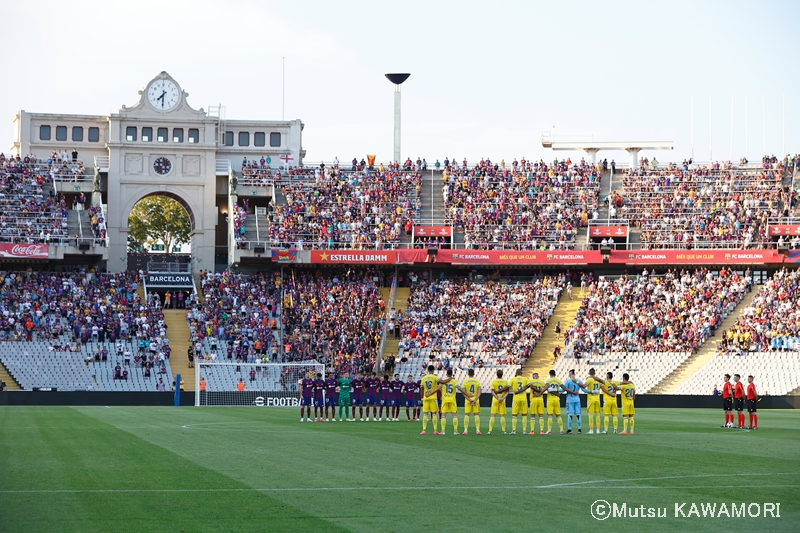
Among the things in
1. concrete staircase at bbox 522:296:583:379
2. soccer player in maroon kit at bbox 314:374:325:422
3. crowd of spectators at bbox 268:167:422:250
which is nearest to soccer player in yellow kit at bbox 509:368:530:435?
soccer player in maroon kit at bbox 314:374:325:422

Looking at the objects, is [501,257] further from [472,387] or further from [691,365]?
[472,387]

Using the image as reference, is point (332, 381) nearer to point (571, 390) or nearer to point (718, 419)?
point (571, 390)

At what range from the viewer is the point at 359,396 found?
38594 millimetres

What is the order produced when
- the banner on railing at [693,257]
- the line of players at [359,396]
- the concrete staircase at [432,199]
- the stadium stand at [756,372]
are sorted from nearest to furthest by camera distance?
1. the line of players at [359,396]
2. the stadium stand at [756,372]
3. the banner on railing at [693,257]
4. the concrete staircase at [432,199]

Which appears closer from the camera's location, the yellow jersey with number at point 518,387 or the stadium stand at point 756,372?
the yellow jersey with number at point 518,387

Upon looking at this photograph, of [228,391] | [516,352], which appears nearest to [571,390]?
[228,391]

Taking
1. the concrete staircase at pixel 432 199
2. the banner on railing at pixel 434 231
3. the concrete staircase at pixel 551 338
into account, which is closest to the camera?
the concrete staircase at pixel 551 338

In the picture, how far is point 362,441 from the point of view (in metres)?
26.1

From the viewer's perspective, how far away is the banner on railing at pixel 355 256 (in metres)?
65.8

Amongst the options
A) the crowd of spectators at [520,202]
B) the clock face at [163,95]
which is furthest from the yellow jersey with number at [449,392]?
the clock face at [163,95]

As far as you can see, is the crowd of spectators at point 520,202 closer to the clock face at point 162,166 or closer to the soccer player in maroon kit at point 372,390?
the clock face at point 162,166

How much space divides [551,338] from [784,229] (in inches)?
614

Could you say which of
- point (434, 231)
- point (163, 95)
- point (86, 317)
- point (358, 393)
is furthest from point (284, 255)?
point (358, 393)

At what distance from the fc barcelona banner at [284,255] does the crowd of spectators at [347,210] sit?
97 centimetres
